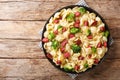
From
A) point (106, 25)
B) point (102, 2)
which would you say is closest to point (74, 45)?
point (106, 25)

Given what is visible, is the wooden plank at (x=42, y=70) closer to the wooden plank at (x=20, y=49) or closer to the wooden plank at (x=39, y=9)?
the wooden plank at (x=20, y=49)

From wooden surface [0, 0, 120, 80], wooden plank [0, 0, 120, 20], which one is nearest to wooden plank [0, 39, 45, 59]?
wooden surface [0, 0, 120, 80]

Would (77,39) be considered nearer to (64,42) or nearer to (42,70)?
(64,42)

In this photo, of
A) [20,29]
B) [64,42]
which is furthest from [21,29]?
[64,42]

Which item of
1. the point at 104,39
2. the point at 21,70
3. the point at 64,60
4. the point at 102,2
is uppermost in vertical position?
the point at 102,2

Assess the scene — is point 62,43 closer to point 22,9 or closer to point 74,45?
point 74,45

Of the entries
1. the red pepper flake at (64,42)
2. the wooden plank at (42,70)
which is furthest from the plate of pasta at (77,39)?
the wooden plank at (42,70)
